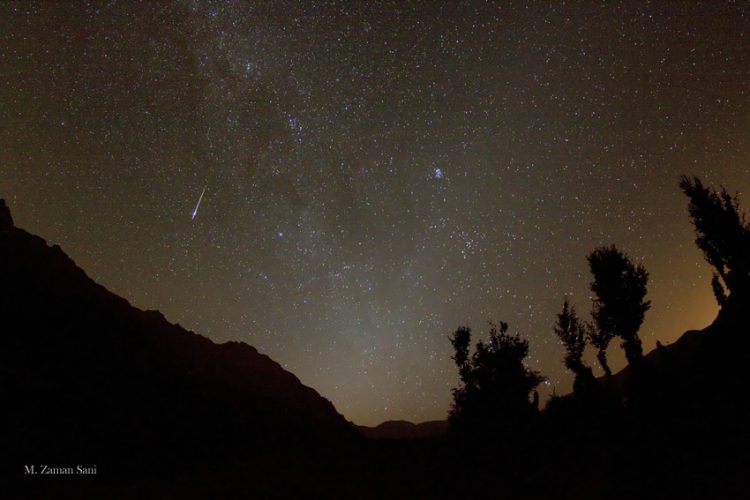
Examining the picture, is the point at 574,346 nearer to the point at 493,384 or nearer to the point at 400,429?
the point at 493,384

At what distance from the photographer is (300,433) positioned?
118 ft

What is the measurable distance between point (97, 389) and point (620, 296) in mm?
35663

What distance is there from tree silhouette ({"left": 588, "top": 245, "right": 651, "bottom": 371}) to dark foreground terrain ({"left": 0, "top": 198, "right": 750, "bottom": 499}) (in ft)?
5.51

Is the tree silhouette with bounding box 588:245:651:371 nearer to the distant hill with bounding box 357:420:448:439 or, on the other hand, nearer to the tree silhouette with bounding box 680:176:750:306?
the tree silhouette with bounding box 680:176:750:306

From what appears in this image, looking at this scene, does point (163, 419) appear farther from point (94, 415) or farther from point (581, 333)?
point (581, 333)

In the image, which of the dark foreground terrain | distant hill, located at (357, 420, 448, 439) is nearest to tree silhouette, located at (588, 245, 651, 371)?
the dark foreground terrain

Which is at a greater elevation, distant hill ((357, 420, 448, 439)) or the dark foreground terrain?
the dark foreground terrain

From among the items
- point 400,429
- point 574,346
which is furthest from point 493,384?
point 400,429

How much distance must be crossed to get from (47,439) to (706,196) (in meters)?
39.7

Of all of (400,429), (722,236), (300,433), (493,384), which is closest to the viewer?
(722,236)

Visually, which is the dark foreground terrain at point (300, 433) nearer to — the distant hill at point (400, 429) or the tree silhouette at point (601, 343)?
the tree silhouette at point (601, 343)

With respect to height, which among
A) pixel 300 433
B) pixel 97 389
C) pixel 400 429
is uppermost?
pixel 97 389

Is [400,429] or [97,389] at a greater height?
[97,389]

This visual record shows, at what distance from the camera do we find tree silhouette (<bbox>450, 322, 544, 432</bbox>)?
84.4ft
